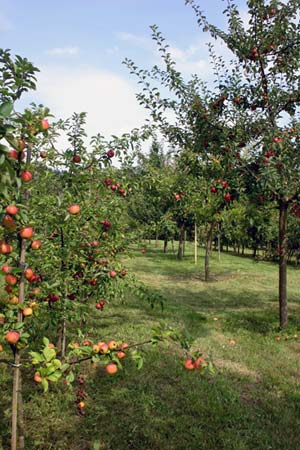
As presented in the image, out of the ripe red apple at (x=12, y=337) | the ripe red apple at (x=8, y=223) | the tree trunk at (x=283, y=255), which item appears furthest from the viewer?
the tree trunk at (x=283, y=255)

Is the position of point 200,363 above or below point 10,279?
below

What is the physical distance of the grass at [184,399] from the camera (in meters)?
3.10

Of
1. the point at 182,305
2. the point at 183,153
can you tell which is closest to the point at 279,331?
the point at 182,305

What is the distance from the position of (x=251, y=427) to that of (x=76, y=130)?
356 centimetres

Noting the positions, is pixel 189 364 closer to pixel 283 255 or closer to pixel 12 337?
pixel 12 337

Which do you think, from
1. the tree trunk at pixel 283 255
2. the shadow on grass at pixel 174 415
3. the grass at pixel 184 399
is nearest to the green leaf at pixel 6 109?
the grass at pixel 184 399

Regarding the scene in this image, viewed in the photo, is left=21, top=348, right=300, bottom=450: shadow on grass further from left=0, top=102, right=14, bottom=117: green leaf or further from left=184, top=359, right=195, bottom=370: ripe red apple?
left=0, top=102, right=14, bottom=117: green leaf

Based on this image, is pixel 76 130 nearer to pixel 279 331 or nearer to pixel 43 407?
pixel 43 407

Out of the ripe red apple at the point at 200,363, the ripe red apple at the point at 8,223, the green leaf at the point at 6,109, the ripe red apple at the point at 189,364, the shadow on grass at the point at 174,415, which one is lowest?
the shadow on grass at the point at 174,415

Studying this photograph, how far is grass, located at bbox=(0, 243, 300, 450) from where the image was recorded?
3.10m

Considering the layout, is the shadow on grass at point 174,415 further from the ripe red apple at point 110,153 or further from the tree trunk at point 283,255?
the ripe red apple at point 110,153

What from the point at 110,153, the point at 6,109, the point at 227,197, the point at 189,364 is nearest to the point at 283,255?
the point at 227,197

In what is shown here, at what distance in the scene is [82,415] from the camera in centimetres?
339

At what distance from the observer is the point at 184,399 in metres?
3.78
